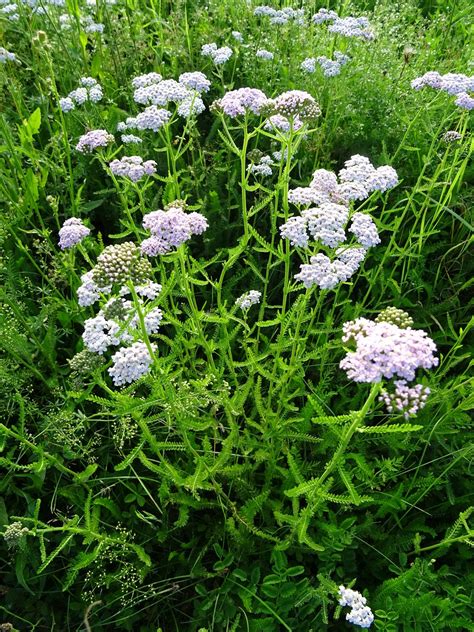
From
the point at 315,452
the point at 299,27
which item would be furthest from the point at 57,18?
the point at 315,452

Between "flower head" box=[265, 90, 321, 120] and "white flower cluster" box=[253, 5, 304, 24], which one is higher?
"white flower cluster" box=[253, 5, 304, 24]

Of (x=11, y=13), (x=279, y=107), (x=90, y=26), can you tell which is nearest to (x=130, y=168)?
(x=279, y=107)

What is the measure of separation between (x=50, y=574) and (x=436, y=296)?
301 centimetres

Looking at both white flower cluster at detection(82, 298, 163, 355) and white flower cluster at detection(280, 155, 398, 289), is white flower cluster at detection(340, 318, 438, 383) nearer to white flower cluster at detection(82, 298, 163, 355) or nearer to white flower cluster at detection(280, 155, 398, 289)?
white flower cluster at detection(280, 155, 398, 289)

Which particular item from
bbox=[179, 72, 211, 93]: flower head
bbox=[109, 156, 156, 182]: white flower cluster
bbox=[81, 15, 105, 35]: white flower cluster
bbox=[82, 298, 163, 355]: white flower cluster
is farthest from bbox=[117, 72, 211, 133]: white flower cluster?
bbox=[81, 15, 105, 35]: white flower cluster

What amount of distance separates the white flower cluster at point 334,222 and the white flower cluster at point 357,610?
126 centimetres

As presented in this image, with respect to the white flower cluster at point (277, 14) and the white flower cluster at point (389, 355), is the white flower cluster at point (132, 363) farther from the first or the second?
the white flower cluster at point (277, 14)

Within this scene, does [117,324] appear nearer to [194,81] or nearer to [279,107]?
[279,107]

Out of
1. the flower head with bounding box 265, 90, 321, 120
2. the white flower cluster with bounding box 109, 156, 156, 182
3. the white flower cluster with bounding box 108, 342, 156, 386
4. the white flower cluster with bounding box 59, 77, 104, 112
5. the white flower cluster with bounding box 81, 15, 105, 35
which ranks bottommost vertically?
the white flower cluster with bounding box 108, 342, 156, 386

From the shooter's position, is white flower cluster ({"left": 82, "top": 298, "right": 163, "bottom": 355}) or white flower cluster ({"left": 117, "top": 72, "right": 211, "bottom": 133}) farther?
white flower cluster ({"left": 117, "top": 72, "right": 211, "bottom": 133})

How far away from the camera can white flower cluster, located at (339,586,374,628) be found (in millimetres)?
2209

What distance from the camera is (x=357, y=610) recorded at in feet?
7.30

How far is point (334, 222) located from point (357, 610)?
157 cm

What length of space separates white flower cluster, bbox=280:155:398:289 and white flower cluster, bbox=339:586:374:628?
1262 mm
